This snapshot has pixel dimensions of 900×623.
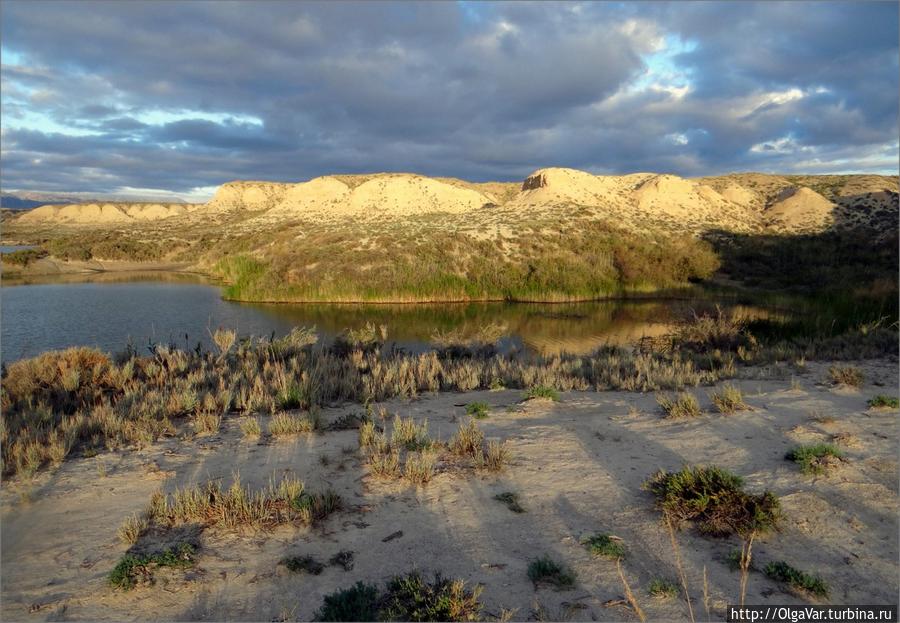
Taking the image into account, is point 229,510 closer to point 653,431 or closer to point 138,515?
point 138,515

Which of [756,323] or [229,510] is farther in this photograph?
[756,323]

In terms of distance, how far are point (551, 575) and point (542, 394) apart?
17.6 ft

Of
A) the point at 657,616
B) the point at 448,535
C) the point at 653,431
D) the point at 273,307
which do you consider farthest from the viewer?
the point at 273,307

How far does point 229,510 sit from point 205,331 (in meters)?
15.3

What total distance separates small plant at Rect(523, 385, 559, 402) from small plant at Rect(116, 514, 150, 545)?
20.9ft

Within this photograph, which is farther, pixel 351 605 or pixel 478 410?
pixel 478 410

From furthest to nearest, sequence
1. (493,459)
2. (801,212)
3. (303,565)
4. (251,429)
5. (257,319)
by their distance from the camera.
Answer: (801,212) → (257,319) → (251,429) → (493,459) → (303,565)

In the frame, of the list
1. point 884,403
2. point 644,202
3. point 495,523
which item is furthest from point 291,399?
point 644,202

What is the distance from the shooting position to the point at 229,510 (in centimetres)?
514

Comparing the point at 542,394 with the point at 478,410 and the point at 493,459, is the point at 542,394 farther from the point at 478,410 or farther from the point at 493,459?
the point at 493,459

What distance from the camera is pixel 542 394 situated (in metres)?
9.54

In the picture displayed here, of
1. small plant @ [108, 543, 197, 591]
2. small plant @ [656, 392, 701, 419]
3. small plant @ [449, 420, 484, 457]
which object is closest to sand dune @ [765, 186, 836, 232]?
small plant @ [656, 392, 701, 419]

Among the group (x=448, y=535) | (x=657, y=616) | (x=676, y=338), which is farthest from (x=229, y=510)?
(x=676, y=338)

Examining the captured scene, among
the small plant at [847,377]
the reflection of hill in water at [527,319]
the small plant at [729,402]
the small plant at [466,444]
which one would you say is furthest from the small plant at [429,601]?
the reflection of hill in water at [527,319]
